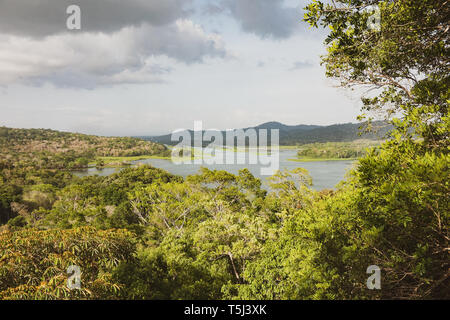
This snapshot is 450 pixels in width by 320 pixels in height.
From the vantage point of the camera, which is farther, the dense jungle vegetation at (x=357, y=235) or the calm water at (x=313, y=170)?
the calm water at (x=313, y=170)
